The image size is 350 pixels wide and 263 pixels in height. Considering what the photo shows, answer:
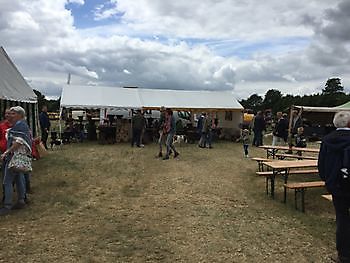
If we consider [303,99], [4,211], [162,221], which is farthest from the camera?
[303,99]

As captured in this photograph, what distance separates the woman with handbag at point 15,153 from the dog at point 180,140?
403 inches

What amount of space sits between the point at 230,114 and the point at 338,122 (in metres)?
15.7

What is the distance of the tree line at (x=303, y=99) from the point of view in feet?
132

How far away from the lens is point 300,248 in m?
4.15

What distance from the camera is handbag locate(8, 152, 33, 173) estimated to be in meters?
5.05

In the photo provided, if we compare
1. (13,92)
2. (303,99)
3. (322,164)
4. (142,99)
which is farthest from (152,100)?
(303,99)

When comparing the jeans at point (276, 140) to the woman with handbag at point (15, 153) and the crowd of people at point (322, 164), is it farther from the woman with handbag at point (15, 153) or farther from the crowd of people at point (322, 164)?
the woman with handbag at point (15, 153)

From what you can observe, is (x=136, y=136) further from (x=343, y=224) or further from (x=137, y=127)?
(x=343, y=224)

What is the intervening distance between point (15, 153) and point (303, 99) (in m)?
47.0

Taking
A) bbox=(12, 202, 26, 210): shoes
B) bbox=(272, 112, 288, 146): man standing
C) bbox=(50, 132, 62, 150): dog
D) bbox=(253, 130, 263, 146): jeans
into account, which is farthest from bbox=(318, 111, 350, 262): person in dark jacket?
bbox=(253, 130, 263, 146): jeans

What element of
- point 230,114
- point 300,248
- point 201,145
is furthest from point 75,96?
point 300,248

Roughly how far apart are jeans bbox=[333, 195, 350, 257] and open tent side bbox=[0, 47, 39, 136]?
5.88 m

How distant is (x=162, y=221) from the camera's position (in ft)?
16.5

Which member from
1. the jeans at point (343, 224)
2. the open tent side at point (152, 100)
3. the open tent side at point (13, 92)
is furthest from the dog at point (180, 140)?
the jeans at point (343, 224)
